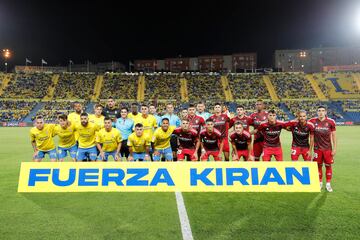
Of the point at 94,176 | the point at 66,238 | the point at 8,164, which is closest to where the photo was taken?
the point at 66,238

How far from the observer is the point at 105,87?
2244 inches

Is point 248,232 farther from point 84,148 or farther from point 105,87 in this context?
point 105,87

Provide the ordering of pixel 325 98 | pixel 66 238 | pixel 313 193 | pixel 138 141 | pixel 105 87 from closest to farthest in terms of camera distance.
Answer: pixel 66 238
pixel 313 193
pixel 138 141
pixel 325 98
pixel 105 87

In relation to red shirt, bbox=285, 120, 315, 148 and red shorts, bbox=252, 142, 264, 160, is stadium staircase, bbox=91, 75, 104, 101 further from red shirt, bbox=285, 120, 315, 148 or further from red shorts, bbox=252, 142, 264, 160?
red shirt, bbox=285, 120, 315, 148

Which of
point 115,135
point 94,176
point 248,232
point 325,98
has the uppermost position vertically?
point 325,98

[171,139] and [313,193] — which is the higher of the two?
[171,139]

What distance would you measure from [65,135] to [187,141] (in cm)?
385

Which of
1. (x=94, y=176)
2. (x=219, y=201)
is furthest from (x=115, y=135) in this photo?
(x=219, y=201)

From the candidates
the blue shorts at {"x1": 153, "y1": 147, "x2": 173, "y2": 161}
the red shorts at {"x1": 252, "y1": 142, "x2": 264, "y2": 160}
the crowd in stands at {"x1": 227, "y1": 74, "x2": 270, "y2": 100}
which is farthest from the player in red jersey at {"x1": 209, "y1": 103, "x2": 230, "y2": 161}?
the crowd in stands at {"x1": 227, "y1": 74, "x2": 270, "y2": 100}

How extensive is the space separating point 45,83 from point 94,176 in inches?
2204

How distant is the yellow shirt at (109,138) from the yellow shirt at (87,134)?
0.27 meters

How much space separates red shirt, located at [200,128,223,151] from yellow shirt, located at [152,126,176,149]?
1043 mm

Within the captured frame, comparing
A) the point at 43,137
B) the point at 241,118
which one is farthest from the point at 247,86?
the point at 43,137

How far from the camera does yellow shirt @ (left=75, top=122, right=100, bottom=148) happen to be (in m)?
9.05
